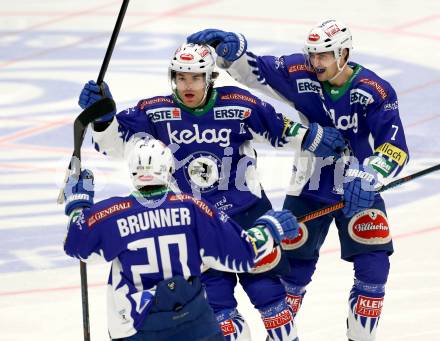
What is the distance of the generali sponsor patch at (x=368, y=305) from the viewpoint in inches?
262

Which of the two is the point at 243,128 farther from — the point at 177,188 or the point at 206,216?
the point at 206,216

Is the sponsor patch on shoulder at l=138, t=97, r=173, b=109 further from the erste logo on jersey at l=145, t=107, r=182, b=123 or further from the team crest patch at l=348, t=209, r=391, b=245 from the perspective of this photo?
the team crest patch at l=348, t=209, r=391, b=245

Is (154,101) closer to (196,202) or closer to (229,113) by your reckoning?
(229,113)

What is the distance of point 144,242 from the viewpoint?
531 centimetres

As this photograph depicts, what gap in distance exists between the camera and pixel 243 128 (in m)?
6.37

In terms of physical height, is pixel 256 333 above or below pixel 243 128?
below

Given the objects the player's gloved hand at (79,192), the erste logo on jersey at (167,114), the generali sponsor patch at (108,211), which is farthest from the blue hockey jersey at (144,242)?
the erste logo on jersey at (167,114)

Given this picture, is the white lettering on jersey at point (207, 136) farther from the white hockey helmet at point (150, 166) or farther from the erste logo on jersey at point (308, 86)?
the white hockey helmet at point (150, 166)

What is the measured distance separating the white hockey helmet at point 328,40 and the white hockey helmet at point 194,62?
51cm

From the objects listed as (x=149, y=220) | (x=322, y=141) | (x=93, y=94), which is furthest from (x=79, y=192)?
(x=322, y=141)

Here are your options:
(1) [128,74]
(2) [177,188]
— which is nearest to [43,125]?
(1) [128,74]

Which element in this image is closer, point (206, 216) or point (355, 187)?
point (206, 216)

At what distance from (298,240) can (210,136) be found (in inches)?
31.8

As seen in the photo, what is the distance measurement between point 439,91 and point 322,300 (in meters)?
3.81
